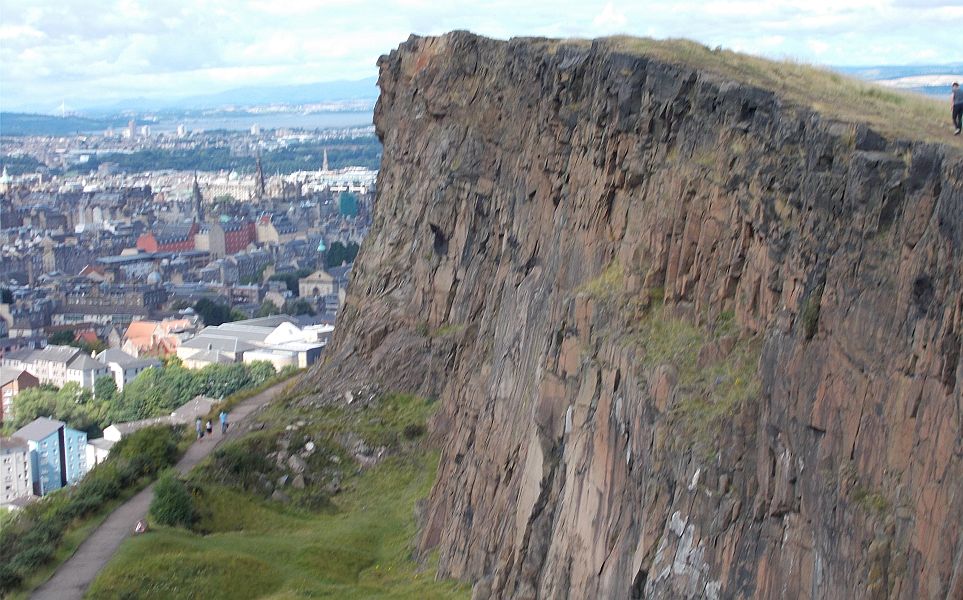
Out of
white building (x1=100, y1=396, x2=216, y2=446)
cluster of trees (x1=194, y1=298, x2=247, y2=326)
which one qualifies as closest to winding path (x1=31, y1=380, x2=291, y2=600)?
white building (x1=100, y1=396, x2=216, y2=446)

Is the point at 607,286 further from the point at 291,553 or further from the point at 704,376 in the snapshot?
the point at 291,553

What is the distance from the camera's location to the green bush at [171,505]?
147 feet

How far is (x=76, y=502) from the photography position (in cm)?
4744

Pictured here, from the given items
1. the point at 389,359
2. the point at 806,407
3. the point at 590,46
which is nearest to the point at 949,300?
the point at 806,407

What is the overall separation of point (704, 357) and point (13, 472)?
87900 mm

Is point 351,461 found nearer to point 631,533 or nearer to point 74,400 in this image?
point 631,533

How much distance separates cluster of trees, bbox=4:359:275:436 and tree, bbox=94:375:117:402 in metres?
0.08

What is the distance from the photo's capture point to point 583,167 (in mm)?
35719

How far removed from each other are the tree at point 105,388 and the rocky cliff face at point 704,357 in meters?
86.1

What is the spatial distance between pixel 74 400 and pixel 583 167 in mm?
95079

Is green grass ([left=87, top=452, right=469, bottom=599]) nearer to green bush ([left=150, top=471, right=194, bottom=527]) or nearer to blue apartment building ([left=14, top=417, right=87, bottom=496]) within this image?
green bush ([left=150, top=471, right=194, bottom=527])

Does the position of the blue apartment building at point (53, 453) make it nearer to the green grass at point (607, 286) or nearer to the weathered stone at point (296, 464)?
the weathered stone at point (296, 464)

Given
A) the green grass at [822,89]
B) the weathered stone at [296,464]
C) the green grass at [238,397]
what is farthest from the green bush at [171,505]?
the green grass at [822,89]

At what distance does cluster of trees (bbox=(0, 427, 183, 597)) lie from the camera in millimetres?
41438
